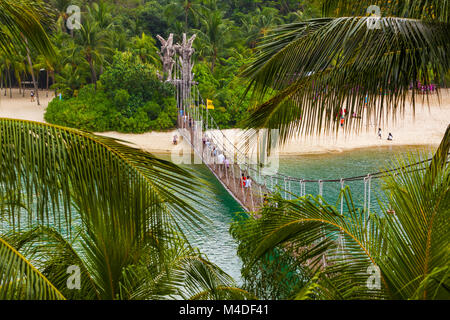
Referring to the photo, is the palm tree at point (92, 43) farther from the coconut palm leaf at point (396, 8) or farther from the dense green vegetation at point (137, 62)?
the coconut palm leaf at point (396, 8)

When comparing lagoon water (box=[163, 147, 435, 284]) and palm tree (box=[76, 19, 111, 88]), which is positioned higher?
palm tree (box=[76, 19, 111, 88])

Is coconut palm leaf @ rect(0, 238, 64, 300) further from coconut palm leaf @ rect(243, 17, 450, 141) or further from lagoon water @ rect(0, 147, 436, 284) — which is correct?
lagoon water @ rect(0, 147, 436, 284)

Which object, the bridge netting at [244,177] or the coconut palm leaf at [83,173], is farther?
the bridge netting at [244,177]

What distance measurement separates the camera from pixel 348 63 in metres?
1.98

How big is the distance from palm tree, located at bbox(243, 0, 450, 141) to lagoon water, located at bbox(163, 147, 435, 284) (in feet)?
16.3

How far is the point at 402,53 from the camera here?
190 centimetres

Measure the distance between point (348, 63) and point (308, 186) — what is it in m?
10.3

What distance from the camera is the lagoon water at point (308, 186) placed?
25.3 feet

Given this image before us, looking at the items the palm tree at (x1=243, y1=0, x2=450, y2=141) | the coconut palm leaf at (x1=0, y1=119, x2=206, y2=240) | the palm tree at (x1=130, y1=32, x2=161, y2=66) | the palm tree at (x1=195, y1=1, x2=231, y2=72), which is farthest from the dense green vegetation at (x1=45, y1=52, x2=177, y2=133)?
the coconut palm leaf at (x1=0, y1=119, x2=206, y2=240)

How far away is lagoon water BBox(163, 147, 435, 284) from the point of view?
7719 mm

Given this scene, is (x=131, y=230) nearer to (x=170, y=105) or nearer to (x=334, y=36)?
(x=334, y=36)

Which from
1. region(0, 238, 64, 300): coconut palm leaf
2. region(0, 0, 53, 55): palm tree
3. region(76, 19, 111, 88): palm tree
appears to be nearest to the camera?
region(0, 238, 64, 300): coconut palm leaf
